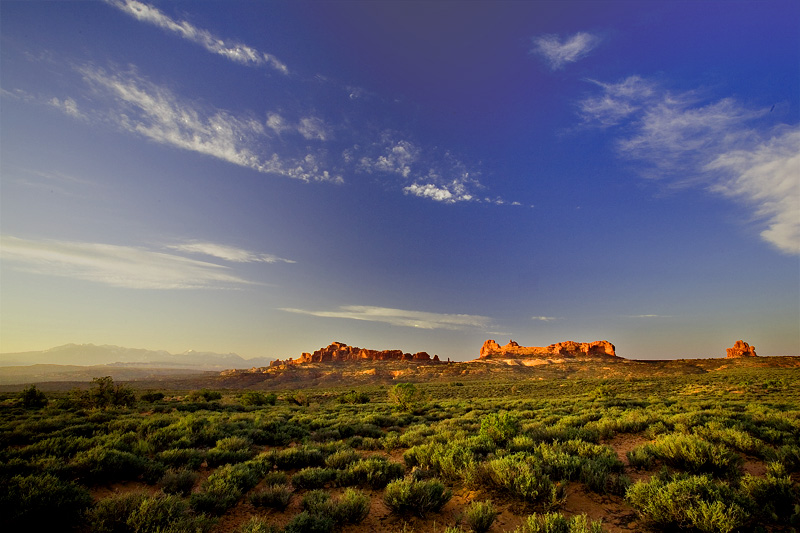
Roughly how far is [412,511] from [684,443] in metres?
6.64

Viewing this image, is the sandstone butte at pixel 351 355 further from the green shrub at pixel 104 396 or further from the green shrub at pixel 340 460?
the green shrub at pixel 340 460

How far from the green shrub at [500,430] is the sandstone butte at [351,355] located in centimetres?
13791

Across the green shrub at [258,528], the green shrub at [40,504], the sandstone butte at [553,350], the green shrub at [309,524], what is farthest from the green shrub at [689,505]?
the sandstone butte at [553,350]

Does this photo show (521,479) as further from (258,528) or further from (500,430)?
(258,528)

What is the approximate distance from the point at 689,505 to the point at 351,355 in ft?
499

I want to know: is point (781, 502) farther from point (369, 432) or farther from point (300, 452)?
point (369, 432)

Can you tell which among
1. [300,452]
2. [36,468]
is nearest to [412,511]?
[300,452]

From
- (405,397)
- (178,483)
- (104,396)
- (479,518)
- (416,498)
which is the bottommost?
(405,397)

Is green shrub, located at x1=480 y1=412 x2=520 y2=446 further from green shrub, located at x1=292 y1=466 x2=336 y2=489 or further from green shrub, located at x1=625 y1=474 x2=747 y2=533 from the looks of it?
green shrub, located at x1=292 y1=466 x2=336 y2=489

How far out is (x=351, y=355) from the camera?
490 feet

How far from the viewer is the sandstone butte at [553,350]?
123 m

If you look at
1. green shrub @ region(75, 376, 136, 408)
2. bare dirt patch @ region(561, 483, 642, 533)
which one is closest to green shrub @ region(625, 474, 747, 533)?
bare dirt patch @ region(561, 483, 642, 533)

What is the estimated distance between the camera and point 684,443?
7.36 metres

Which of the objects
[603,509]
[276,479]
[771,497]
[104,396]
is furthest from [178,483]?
[104,396]
